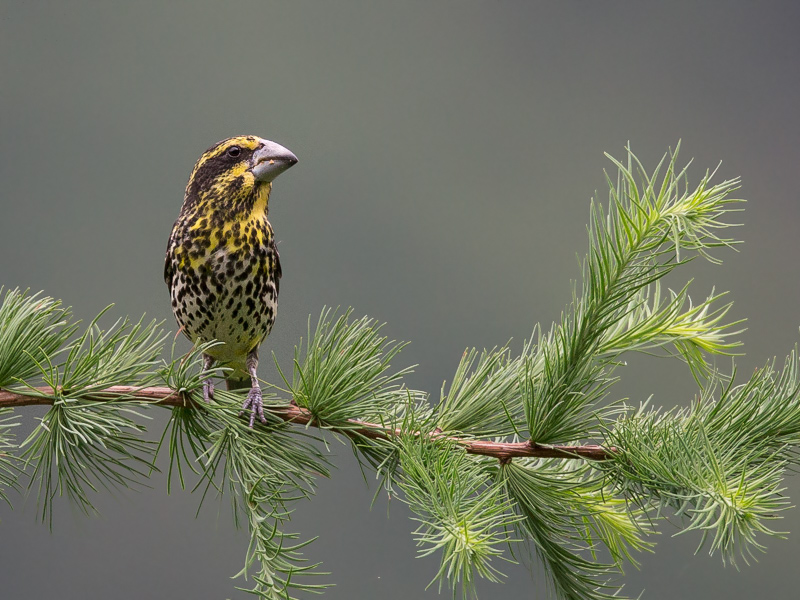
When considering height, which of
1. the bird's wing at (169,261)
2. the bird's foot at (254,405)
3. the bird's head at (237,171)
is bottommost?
the bird's foot at (254,405)

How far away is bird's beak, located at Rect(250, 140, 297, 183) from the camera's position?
123 centimetres

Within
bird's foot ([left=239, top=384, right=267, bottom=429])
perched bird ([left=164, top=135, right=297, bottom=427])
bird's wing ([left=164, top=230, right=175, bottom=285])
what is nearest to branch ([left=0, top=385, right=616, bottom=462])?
bird's foot ([left=239, top=384, right=267, bottom=429])

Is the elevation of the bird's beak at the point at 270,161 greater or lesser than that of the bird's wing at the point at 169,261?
greater

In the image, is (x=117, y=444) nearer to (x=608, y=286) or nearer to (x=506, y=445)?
(x=506, y=445)

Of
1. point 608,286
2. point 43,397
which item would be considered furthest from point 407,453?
point 43,397

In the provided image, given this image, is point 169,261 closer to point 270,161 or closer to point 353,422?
point 270,161

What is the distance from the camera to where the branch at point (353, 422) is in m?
0.88

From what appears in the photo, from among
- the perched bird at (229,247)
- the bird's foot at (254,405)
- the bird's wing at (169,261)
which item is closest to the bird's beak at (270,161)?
the perched bird at (229,247)

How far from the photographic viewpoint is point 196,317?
1.26 meters

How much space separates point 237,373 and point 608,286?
2.54 ft

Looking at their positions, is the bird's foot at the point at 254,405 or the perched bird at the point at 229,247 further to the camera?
the perched bird at the point at 229,247

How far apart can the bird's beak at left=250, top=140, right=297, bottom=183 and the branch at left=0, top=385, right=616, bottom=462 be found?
1.39 feet

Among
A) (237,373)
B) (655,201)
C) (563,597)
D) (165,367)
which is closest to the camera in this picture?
(655,201)

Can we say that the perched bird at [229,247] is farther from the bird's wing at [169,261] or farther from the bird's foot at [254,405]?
the bird's foot at [254,405]
